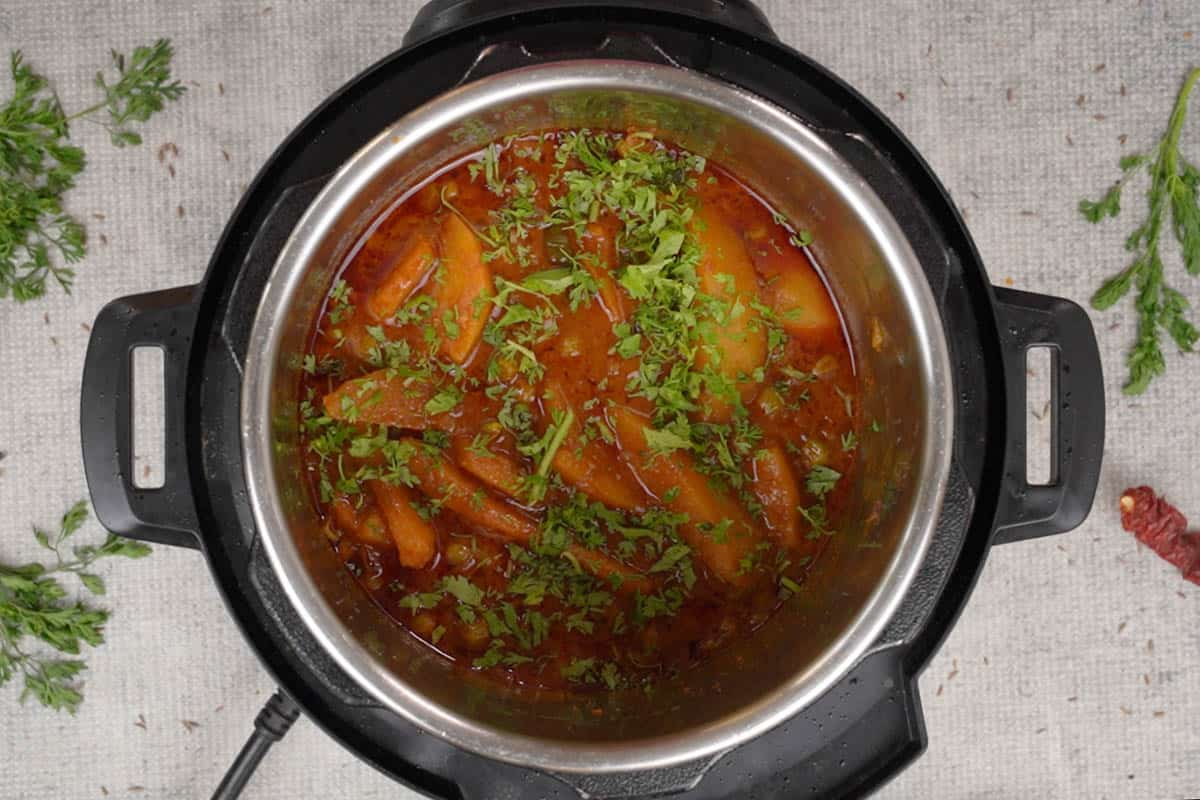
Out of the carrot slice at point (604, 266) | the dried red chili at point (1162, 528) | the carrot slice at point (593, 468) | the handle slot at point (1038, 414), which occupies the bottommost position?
the dried red chili at point (1162, 528)

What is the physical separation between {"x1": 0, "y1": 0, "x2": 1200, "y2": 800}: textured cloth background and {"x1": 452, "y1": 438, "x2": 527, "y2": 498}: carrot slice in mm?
805

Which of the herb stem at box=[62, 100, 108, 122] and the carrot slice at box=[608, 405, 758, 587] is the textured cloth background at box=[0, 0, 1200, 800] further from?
the carrot slice at box=[608, 405, 758, 587]

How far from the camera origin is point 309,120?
1.50 metres

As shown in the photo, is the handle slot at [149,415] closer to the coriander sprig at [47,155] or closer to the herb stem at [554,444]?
the coriander sprig at [47,155]

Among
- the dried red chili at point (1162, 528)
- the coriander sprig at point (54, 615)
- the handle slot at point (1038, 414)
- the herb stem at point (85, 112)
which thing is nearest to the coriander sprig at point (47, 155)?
the herb stem at point (85, 112)

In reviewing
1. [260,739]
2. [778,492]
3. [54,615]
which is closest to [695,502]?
[778,492]

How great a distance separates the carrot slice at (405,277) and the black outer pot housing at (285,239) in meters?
0.18

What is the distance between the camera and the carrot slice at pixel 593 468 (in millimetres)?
1540

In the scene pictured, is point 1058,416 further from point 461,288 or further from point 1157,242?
point 461,288

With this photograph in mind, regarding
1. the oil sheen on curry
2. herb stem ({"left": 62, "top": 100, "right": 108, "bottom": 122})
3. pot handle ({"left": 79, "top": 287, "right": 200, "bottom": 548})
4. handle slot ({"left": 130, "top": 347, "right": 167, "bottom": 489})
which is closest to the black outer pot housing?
pot handle ({"left": 79, "top": 287, "right": 200, "bottom": 548})

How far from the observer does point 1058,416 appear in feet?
5.36

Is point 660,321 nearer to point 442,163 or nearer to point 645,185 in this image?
point 645,185

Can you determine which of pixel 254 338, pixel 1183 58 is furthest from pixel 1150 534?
pixel 254 338

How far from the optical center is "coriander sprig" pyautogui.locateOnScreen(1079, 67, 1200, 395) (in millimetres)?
1990
